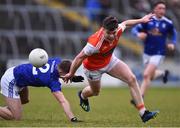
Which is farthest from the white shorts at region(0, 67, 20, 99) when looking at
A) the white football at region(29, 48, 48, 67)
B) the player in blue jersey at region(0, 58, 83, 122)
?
the white football at region(29, 48, 48, 67)

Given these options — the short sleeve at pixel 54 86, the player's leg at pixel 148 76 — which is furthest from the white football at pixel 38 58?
the player's leg at pixel 148 76

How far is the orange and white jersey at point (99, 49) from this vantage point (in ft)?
47.3

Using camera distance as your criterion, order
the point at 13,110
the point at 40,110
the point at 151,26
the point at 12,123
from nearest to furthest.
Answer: the point at 12,123
the point at 13,110
the point at 40,110
the point at 151,26

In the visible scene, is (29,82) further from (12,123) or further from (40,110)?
(40,110)

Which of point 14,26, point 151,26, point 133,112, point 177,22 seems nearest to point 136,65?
point 177,22

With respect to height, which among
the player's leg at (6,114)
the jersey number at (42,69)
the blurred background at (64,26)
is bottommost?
the blurred background at (64,26)

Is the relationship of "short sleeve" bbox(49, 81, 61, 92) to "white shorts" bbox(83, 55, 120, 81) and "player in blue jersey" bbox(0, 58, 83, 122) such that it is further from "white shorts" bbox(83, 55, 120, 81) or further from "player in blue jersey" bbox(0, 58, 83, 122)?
"white shorts" bbox(83, 55, 120, 81)

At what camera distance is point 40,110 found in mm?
18078

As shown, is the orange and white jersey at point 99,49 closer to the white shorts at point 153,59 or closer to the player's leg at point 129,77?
the player's leg at point 129,77

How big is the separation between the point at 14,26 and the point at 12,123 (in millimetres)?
17410

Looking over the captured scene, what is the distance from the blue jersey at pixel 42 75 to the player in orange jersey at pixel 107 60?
274 mm

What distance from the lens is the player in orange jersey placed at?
14.3 metres

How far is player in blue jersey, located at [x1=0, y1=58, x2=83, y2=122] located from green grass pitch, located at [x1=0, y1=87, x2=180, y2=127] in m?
0.32

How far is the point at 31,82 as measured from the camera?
14.6 meters
